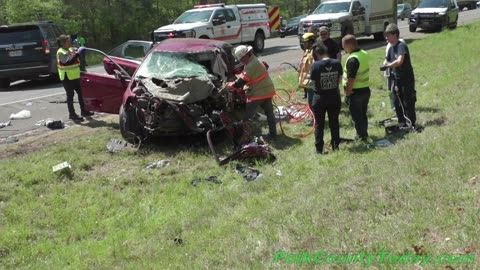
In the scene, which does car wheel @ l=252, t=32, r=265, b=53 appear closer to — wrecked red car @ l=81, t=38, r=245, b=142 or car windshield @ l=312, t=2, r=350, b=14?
car windshield @ l=312, t=2, r=350, b=14

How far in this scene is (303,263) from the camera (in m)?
3.69

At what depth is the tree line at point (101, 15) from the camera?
26734 millimetres

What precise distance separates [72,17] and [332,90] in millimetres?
26849

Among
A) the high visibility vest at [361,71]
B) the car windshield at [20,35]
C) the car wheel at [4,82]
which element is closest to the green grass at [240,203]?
the high visibility vest at [361,71]

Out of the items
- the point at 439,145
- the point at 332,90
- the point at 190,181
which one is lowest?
the point at 190,181

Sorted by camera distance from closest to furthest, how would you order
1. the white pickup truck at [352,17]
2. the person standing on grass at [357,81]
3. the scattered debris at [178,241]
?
the scattered debris at [178,241] → the person standing on grass at [357,81] → the white pickup truck at [352,17]

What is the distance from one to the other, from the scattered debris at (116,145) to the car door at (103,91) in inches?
34.0

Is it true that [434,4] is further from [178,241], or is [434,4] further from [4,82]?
[178,241]

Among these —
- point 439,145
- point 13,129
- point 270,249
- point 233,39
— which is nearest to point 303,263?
point 270,249

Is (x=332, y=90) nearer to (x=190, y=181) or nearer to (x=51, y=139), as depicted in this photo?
(x=190, y=181)

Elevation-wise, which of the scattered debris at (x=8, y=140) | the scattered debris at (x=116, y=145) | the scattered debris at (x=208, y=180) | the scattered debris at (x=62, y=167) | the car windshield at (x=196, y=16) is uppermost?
the car windshield at (x=196, y=16)

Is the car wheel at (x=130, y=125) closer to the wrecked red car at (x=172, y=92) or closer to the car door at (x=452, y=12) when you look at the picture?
the wrecked red car at (x=172, y=92)

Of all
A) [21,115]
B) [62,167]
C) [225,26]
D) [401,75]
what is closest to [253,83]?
[401,75]

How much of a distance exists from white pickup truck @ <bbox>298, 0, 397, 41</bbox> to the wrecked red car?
1033 cm
